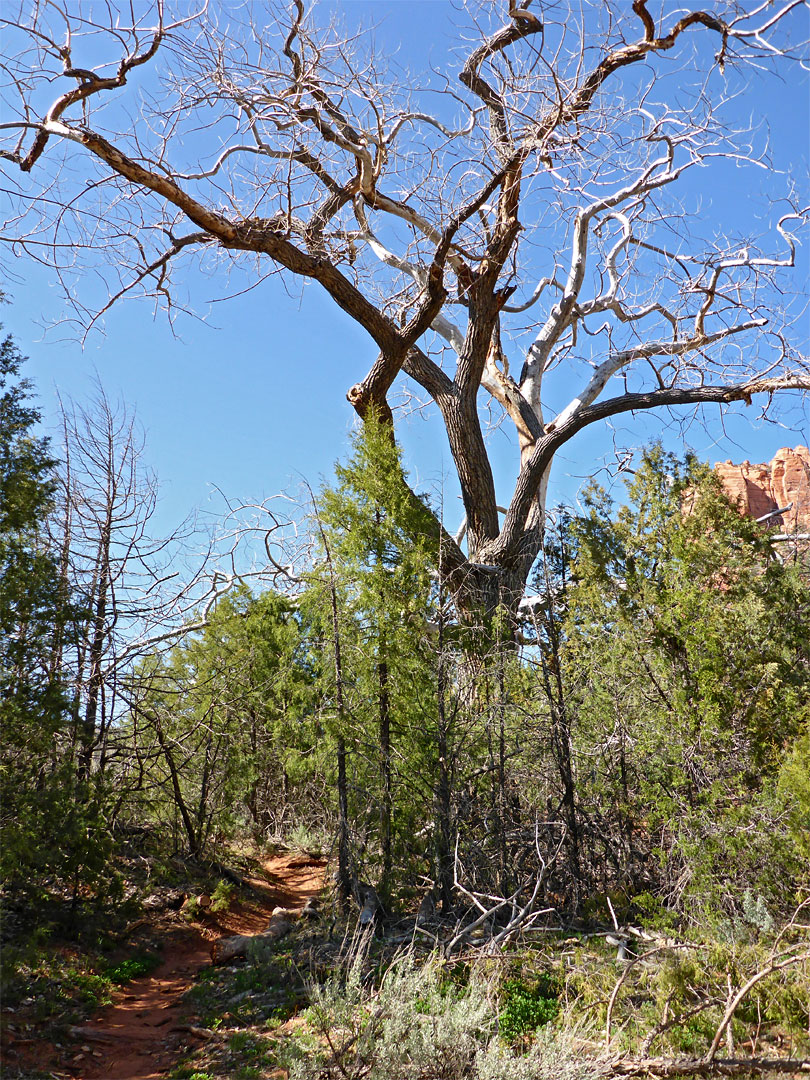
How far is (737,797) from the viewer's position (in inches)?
260

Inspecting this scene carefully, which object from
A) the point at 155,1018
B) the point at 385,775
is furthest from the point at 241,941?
the point at 385,775

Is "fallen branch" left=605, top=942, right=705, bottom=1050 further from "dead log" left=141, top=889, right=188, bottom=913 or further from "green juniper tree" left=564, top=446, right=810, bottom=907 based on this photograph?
"dead log" left=141, top=889, right=188, bottom=913

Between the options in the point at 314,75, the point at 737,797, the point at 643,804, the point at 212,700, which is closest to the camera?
the point at 737,797

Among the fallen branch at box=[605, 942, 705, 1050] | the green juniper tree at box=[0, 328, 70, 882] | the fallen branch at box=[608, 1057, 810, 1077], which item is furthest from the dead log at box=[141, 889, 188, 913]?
the fallen branch at box=[608, 1057, 810, 1077]

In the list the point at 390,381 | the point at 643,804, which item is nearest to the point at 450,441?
the point at 390,381

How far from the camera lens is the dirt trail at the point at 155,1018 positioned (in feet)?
18.0

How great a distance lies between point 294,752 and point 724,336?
9.40m

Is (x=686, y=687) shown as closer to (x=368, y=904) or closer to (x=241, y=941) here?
(x=368, y=904)

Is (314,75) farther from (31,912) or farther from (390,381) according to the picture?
(31,912)

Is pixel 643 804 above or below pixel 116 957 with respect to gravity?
above

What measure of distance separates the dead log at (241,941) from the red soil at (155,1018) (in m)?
0.17

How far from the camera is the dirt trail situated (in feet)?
18.0

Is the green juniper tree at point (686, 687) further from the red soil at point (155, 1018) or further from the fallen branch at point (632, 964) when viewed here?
the red soil at point (155, 1018)

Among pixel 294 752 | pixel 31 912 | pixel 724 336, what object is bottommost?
pixel 31 912
